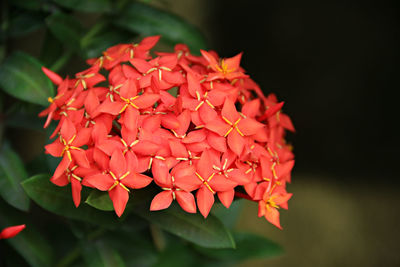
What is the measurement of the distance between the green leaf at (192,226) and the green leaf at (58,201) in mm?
64

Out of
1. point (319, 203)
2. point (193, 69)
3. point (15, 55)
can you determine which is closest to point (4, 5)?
point (15, 55)

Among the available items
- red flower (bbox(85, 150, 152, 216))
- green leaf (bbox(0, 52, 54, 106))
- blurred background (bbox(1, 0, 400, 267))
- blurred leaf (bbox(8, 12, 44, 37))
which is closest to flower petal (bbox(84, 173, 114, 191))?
red flower (bbox(85, 150, 152, 216))

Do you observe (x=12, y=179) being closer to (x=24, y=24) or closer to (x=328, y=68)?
(x=24, y=24)

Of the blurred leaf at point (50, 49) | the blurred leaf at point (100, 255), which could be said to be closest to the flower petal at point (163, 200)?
the blurred leaf at point (100, 255)

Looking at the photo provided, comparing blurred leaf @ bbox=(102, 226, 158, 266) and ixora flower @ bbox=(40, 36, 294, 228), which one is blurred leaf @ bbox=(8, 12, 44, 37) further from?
blurred leaf @ bbox=(102, 226, 158, 266)

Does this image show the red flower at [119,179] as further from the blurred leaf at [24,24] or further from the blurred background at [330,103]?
the blurred background at [330,103]

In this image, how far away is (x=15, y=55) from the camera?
31.1 inches

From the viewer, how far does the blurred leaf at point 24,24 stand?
0.85m

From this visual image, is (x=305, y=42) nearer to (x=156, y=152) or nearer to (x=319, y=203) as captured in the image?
(x=319, y=203)

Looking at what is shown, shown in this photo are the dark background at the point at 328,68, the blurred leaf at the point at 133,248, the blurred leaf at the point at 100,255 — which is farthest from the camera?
the dark background at the point at 328,68

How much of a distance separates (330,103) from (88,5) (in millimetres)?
738

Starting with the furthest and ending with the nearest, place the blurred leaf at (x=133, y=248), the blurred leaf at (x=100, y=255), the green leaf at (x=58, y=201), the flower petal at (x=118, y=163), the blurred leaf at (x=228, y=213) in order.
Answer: the blurred leaf at (x=228, y=213) < the blurred leaf at (x=133, y=248) < the blurred leaf at (x=100, y=255) < the green leaf at (x=58, y=201) < the flower petal at (x=118, y=163)

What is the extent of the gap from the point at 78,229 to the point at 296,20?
0.83 m

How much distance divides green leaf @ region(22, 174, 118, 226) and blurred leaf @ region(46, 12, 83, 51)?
31 centimetres
